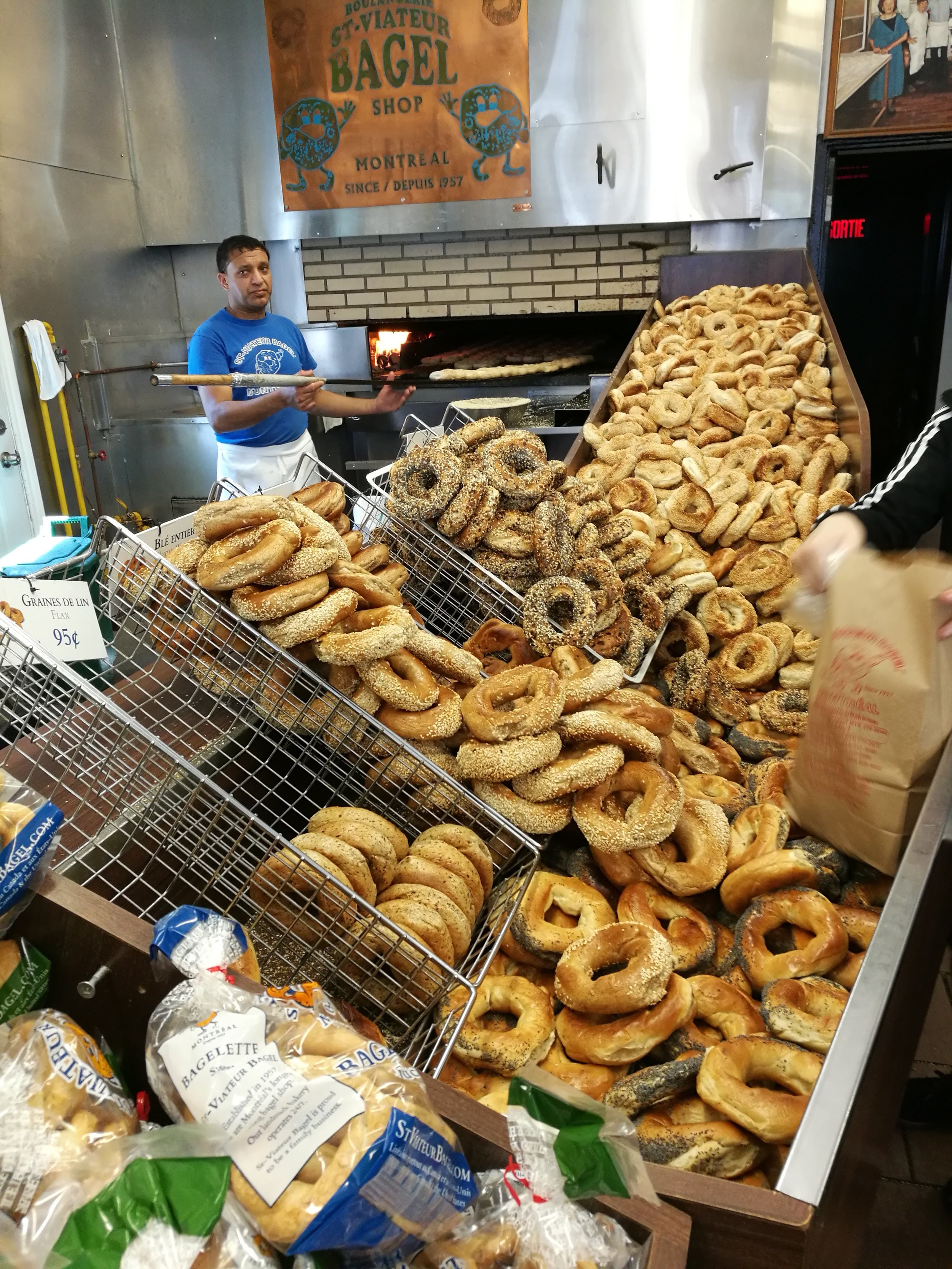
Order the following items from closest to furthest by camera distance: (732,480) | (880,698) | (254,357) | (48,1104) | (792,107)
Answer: (48,1104)
(880,698)
(732,480)
(254,357)
(792,107)

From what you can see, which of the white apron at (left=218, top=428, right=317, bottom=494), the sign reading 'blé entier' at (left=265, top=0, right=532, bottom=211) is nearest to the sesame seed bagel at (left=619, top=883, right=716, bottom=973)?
the white apron at (left=218, top=428, right=317, bottom=494)

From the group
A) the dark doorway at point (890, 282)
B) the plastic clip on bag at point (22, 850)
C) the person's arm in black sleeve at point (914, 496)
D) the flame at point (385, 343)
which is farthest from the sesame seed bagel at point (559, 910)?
the dark doorway at point (890, 282)

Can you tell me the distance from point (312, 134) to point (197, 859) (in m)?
5.94

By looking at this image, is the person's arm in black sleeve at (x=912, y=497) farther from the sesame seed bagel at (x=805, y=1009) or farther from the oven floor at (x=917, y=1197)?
the oven floor at (x=917, y=1197)

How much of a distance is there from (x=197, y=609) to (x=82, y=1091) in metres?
1.02

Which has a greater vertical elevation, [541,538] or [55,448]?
[541,538]

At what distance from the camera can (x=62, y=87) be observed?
18.8 ft

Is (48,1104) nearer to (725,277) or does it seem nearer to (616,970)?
(616,970)

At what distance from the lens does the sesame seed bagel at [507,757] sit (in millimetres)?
1706

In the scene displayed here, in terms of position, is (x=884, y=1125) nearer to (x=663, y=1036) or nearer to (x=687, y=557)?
(x=663, y=1036)

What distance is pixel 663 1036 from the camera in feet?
4.47

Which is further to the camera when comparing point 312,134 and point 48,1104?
point 312,134

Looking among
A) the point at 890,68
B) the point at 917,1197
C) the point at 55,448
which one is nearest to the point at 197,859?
the point at 917,1197

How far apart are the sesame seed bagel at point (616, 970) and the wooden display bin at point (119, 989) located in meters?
0.53
